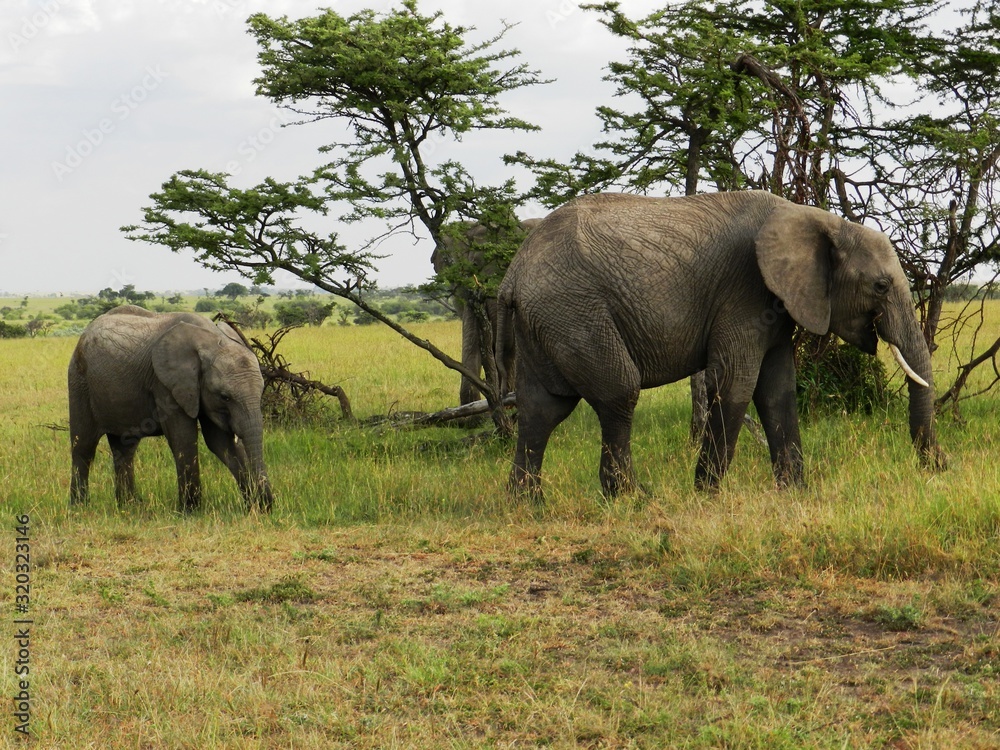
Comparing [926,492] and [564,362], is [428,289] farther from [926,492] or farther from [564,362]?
[926,492]

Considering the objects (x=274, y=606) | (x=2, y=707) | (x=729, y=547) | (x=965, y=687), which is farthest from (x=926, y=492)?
(x=2, y=707)

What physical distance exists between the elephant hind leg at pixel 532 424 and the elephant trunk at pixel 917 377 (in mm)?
2446

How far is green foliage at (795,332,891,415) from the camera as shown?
12320mm

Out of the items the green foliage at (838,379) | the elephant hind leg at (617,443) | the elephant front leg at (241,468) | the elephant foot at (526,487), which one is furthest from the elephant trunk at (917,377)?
the elephant front leg at (241,468)

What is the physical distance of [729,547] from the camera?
6.92 m

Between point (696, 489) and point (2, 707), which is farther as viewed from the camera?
point (696, 489)

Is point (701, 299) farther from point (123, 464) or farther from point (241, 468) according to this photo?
point (123, 464)

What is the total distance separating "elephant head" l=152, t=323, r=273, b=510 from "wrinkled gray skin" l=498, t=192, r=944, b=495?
91.3 inches

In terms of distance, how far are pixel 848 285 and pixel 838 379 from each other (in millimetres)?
4262

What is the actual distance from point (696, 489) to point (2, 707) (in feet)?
17.1

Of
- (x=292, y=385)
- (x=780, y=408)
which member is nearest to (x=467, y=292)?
(x=292, y=385)

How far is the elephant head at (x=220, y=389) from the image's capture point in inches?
358

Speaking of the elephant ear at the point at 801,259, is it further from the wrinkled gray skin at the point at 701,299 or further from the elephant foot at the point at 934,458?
the elephant foot at the point at 934,458

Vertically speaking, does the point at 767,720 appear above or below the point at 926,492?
below
